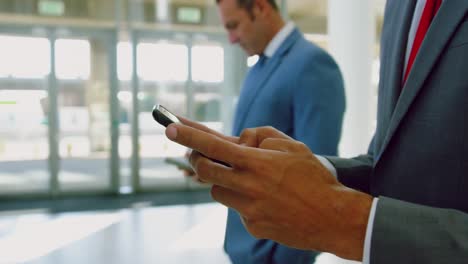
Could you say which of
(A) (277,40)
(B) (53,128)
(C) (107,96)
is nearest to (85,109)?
(C) (107,96)

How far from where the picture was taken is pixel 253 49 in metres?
1.70

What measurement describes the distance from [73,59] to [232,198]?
7222mm

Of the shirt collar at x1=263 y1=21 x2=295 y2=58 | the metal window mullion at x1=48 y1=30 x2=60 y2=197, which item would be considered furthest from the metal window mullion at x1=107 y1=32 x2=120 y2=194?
the shirt collar at x1=263 y1=21 x2=295 y2=58

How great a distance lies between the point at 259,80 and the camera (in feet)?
4.80

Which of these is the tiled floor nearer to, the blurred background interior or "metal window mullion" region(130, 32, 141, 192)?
the blurred background interior

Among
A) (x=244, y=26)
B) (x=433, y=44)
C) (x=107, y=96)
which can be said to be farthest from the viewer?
(x=107, y=96)

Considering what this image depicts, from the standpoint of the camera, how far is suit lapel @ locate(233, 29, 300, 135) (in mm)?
1432

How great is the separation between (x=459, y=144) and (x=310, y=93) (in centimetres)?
71

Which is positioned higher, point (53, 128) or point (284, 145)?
point (284, 145)

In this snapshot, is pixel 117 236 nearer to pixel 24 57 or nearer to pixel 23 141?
pixel 23 141

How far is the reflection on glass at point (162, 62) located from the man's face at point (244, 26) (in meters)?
5.94

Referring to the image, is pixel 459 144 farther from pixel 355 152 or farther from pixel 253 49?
pixel 355 152

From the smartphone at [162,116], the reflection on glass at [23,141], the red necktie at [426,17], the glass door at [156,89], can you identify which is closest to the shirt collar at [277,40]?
the red necktie at [426,17]

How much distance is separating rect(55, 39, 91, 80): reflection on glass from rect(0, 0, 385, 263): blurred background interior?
2 centimetres
